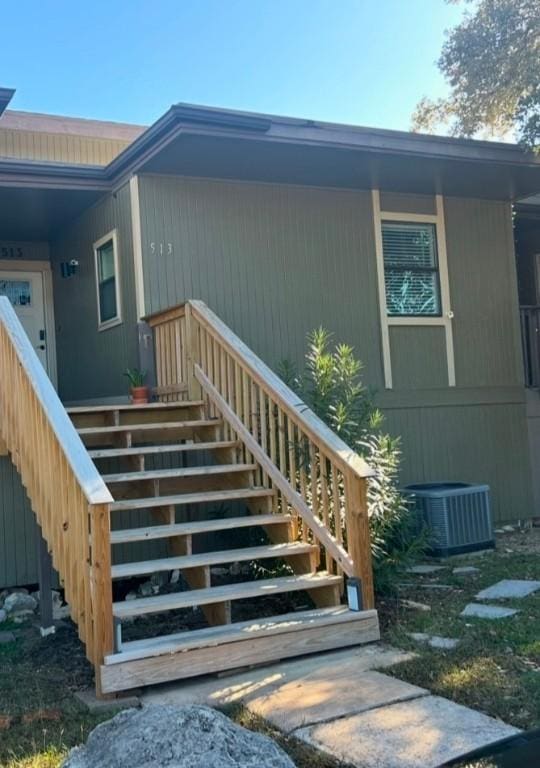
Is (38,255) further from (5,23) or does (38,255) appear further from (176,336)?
(5,23)

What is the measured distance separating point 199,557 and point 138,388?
238 cm

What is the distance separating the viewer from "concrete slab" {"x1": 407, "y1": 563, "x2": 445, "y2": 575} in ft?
21.0

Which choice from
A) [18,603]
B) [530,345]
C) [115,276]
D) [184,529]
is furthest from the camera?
[530,345]

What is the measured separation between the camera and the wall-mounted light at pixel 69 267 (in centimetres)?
869

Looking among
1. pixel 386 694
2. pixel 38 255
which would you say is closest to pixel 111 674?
pixel 386 694

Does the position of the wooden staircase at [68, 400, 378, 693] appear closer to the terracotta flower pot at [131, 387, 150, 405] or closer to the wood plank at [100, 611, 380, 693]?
the wood plank at [100, 611, 380, 693]

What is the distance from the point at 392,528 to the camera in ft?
18.6

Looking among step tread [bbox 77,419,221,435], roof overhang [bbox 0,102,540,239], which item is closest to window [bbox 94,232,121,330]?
roof overhang [bbox 0,102,540,239]

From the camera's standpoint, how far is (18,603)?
594cm

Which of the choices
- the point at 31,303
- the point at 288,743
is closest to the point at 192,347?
the point at 288,743

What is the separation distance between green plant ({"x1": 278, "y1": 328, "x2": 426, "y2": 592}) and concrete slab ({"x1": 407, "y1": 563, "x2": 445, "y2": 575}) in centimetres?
49

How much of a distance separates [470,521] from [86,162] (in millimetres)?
6423

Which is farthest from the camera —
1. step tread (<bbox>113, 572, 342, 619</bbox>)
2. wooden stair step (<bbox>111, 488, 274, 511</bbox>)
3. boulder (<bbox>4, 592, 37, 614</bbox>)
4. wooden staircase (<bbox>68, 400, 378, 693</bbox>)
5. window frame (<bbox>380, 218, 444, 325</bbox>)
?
window frame (<bbox>380, 218, 444, 325</bbox>)

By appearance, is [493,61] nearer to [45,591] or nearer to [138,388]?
[138,388]
